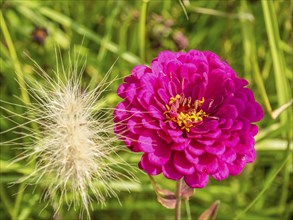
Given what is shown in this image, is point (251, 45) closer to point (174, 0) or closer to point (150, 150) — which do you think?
point (174, 0)

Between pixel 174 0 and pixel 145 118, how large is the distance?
1.02m

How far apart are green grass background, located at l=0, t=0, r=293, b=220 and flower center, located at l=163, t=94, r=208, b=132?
1.01 ft

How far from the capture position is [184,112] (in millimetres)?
811

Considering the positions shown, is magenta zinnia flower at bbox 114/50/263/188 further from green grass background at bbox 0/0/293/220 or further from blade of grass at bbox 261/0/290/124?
blade of grass at bbox 261/0/290/124

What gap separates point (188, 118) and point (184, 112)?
3 centimetres

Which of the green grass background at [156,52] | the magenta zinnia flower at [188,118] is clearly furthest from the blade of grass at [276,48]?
the magenta zinnia flower at [188,118]

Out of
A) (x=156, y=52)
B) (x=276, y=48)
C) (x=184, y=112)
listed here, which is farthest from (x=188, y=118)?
(x=156, y=52)

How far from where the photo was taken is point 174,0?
1657 millimetres

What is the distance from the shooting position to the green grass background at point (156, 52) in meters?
1.22

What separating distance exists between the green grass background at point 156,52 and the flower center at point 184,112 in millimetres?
307

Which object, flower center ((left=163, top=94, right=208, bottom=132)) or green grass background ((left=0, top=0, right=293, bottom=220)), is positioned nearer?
flower center ((left=163, top=94, right=208, bottom=132))

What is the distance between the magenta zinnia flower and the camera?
70 centimetres

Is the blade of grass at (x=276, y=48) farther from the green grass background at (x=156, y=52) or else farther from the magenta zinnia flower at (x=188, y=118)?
the magenta zinnia flower at (x=188, y=118)

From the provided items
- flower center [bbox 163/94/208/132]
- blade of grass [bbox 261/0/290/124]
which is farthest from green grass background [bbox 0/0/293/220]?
flower center [bbox 163/94/208/132]
